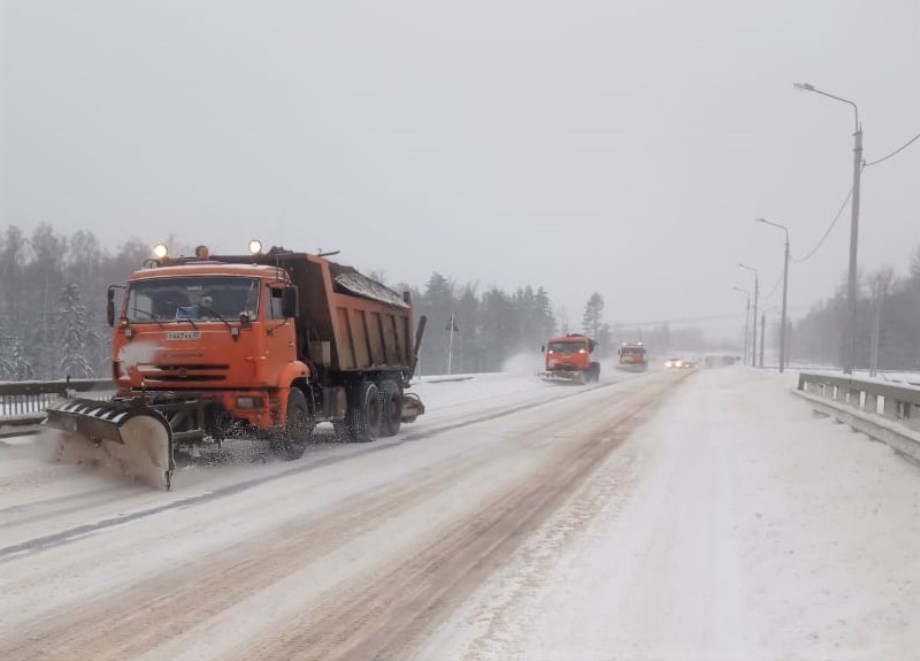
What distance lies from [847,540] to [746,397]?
19436 mm

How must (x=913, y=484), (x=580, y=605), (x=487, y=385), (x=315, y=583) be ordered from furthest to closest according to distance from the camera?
(x=487, y=385) → (x=913, y=484) → (x=315, y=583) → (x=580, y=605)

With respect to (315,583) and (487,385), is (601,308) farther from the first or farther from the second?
(315,583)

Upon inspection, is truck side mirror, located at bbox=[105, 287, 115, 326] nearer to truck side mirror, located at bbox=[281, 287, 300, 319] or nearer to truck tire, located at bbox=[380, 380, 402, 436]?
truck side mirror, located at bbox=[281, 287, 300, 319]

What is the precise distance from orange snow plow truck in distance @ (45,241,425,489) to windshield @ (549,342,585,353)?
26963 millimetres

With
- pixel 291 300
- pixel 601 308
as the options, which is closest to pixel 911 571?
pixel 291 300

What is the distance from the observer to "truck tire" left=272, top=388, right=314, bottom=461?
1016 cm

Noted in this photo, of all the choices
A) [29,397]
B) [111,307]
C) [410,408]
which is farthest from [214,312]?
[410,408]

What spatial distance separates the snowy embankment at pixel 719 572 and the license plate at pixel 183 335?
5342 mm

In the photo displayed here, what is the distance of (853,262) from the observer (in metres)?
19.5

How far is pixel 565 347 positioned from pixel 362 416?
26252mm

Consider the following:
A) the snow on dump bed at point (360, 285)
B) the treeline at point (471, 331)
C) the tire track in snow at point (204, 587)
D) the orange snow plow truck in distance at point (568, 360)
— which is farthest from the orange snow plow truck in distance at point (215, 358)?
the treeline at point (471, 331)

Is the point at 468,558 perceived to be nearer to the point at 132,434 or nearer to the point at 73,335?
the point at 132,434

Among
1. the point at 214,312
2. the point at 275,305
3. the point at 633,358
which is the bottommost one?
the point at 633,358

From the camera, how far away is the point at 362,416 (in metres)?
12.7
